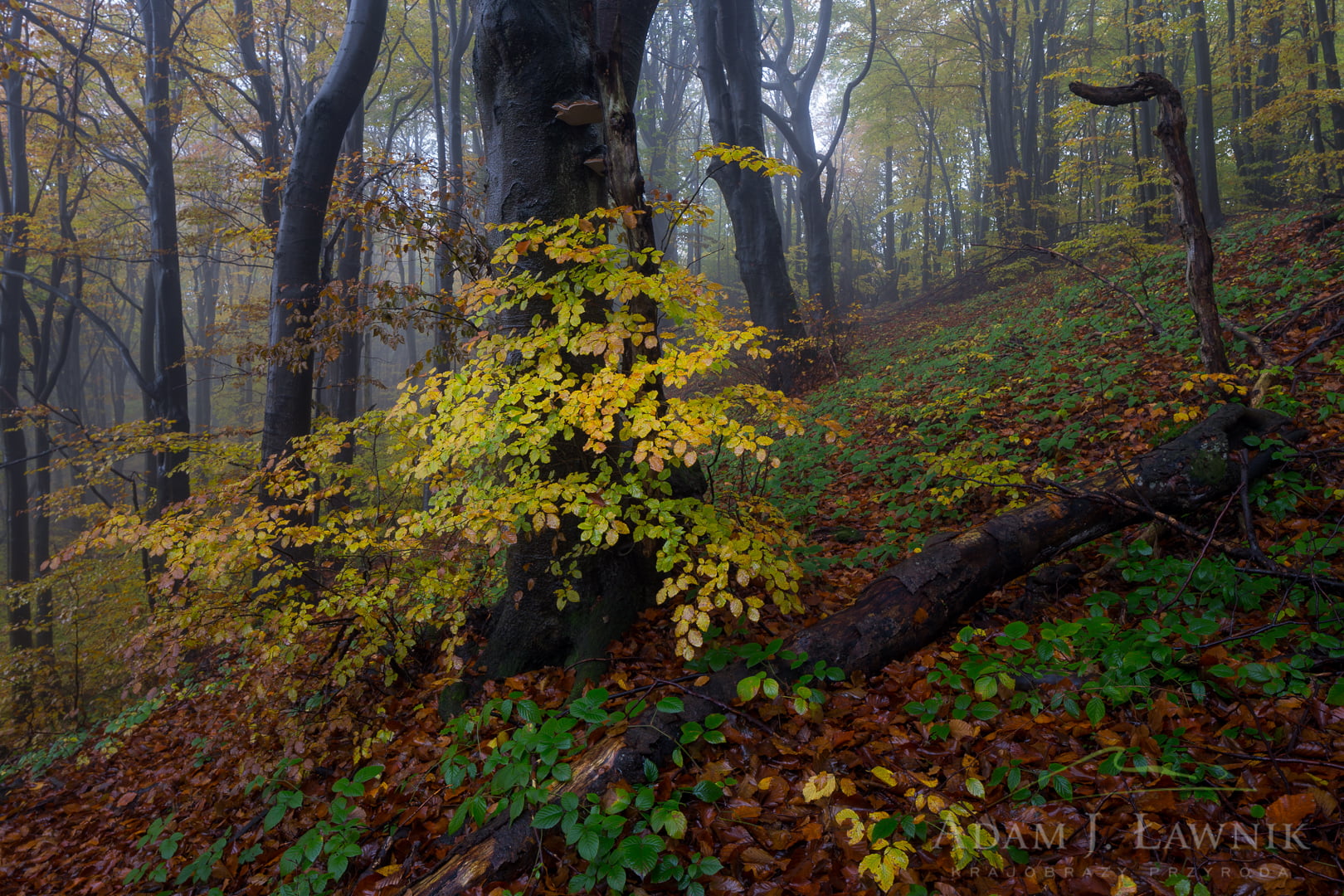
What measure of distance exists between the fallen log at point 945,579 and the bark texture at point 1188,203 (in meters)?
0.76

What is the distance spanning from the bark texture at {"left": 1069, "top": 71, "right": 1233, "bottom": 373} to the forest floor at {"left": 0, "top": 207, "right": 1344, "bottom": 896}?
34cm

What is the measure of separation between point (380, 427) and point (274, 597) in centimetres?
124

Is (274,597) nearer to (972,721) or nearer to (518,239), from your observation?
(518,239)

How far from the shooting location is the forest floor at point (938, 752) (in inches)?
75.3

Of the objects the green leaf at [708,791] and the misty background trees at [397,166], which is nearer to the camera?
the green leaf at [708,791]

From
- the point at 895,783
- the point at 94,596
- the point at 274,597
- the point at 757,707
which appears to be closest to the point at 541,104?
the point at 274,597

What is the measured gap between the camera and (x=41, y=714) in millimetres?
7773

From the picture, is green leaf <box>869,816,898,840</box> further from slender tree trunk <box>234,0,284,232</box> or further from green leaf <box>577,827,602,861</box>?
slender tree trunk <box>234,0,284,232</box>

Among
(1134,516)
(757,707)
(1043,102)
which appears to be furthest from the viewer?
(1043,102)

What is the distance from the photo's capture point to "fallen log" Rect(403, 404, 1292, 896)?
7.38 ft

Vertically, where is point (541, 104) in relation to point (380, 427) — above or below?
above

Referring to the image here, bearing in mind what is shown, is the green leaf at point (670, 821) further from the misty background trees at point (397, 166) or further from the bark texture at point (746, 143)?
the bark texture at point (746, 143)

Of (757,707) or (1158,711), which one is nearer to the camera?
(1158,711)

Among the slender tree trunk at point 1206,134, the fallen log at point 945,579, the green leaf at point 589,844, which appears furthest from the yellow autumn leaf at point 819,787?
the slender tree trunk at point 1206,134
